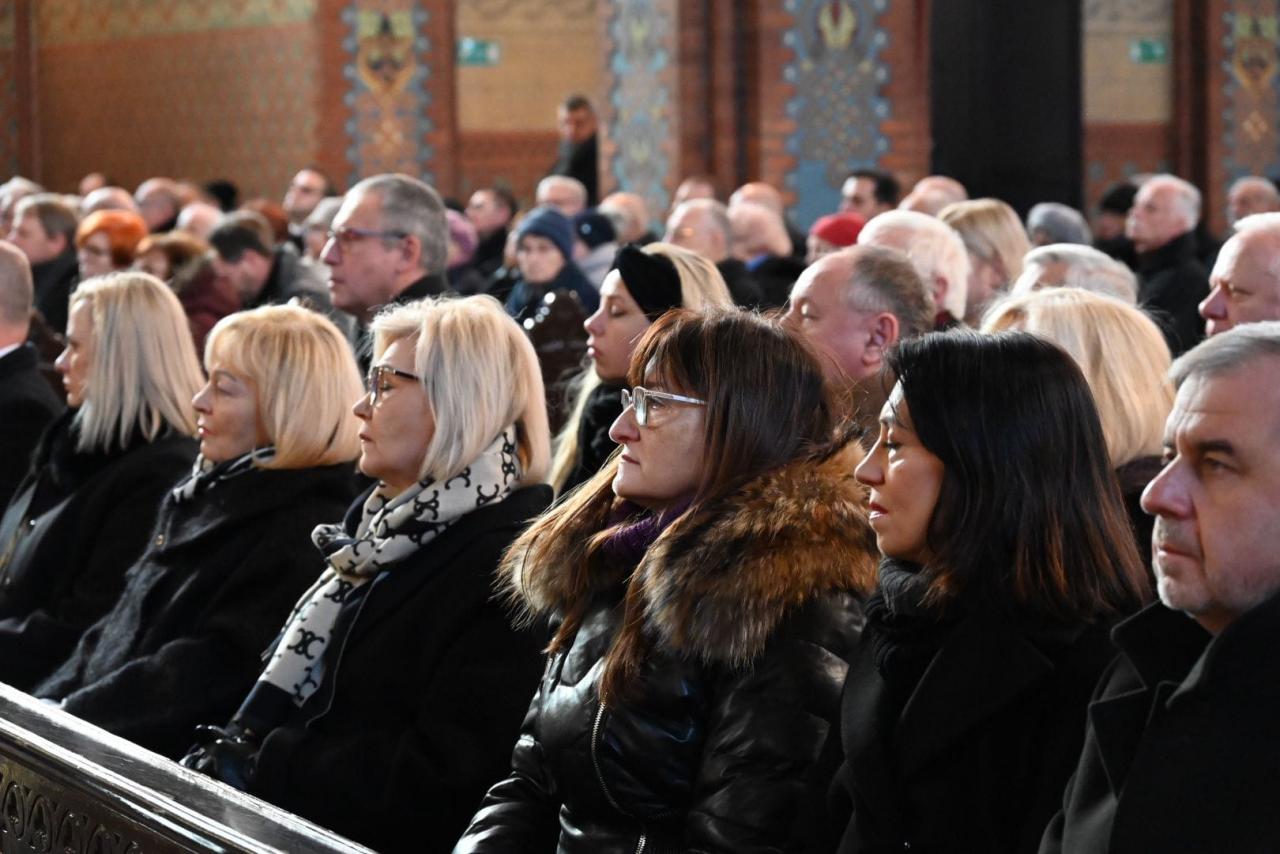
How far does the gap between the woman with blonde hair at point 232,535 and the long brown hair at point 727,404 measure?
1412 mm

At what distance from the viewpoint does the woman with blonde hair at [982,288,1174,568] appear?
4.07 m

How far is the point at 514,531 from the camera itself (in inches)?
159

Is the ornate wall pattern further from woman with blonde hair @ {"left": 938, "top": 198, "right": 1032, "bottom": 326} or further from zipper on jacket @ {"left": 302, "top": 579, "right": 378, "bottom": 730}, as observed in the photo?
zipper on jacket @ {"left": 302, "top": 579, "right": 378, "bottom": 730}

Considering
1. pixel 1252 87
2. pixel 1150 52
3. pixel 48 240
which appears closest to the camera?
pixel 48 240

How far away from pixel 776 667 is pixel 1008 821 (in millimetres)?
458

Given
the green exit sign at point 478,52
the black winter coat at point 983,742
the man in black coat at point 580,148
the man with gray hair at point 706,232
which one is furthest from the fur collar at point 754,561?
the green exit sign at point 478,52

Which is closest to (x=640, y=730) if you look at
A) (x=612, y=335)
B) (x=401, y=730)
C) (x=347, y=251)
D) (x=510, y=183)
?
(x=401, y=730)

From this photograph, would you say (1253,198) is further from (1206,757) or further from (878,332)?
(1206,757)

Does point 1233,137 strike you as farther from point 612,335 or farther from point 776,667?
point 776,667

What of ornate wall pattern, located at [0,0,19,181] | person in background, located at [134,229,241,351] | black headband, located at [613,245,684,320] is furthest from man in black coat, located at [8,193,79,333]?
ornate wall pattern, located at [0,0,19,181]

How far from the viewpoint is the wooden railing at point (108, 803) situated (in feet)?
9.20

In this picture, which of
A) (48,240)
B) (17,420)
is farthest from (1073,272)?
(48,240)

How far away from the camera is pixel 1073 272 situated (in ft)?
19.4

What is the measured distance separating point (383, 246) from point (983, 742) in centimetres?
413
